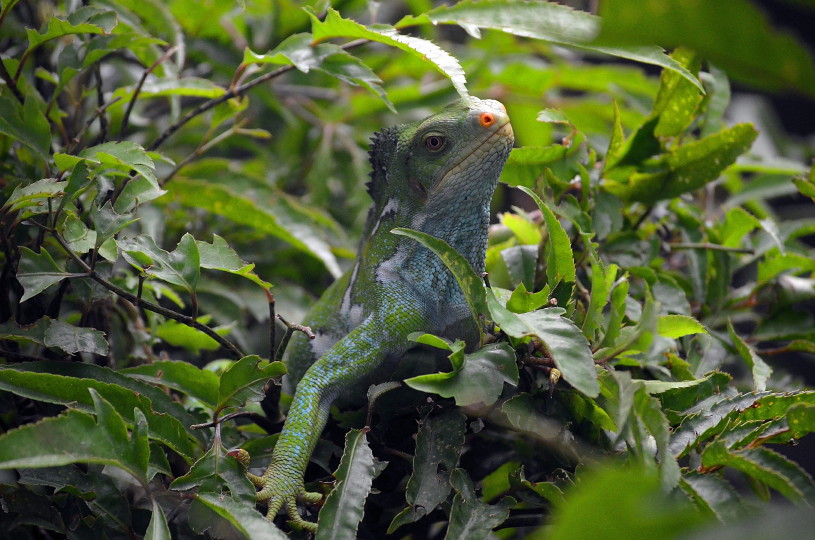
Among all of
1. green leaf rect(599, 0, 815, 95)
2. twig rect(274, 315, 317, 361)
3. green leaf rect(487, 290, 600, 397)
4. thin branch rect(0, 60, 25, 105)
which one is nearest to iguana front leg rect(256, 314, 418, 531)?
twig rect(274, 315, 317, 361)

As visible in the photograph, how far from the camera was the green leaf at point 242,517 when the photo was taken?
4.68ft

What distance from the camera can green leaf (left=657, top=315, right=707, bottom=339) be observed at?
5.53ft

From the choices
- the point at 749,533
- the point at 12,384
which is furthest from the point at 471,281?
the point at 12,384

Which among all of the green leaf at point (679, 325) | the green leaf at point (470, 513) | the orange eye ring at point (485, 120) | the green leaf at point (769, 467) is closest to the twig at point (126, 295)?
the green leaf at point (470, 513)

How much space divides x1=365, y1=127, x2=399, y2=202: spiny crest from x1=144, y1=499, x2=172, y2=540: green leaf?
134 cm

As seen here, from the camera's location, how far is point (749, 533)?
30.4 inches

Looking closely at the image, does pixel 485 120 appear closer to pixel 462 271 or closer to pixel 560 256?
pixel 560 256

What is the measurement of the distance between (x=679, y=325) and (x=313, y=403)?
1.02 m

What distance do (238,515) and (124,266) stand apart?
206cm

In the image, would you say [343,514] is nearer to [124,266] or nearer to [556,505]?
[556,505]

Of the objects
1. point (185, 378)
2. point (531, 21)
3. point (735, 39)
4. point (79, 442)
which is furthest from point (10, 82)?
point (735, 39)

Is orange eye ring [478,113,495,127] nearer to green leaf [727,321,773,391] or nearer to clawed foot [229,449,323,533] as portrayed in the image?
green leaf [727,321,773,391]

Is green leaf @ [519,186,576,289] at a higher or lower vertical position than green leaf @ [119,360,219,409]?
higher

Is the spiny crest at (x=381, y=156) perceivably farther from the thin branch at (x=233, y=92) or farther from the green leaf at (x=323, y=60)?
the thin branch at (x=233, y=92)
